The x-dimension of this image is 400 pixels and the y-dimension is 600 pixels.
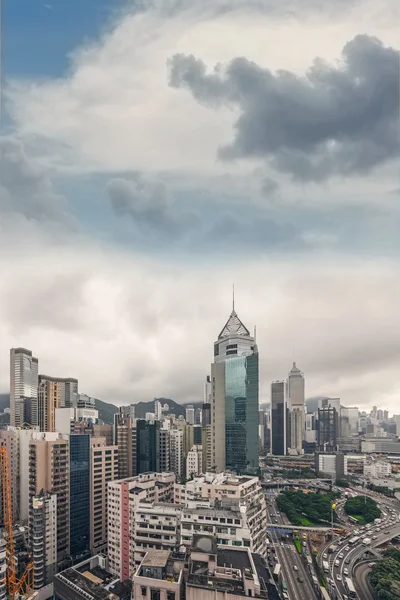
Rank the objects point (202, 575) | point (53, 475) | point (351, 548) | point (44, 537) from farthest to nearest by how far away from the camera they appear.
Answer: point (351, 548) < point (53, 475) < point (44, 537) < point (202, 575)

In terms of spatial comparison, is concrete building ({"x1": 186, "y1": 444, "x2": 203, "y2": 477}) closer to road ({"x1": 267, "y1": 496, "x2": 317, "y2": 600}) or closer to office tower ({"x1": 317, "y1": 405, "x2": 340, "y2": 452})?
road ({"x1": 267, "y1": 496, "x2": 317, "y2": 600})

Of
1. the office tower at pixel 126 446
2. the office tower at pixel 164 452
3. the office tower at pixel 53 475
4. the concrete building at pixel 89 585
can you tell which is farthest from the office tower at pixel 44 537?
the office tower at pixel 164 452

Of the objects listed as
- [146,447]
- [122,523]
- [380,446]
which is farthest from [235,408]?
[380,446]

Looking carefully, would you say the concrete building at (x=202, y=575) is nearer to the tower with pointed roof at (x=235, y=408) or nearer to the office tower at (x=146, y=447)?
the office tower at (x=146, y=447)

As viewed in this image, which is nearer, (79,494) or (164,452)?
(79,494)

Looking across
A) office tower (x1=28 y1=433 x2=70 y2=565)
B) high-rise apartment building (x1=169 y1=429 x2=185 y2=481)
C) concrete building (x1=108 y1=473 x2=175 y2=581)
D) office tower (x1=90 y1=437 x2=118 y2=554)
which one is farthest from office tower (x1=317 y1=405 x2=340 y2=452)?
concrete building (x1=108 y1=473 x2=175 y2=581)

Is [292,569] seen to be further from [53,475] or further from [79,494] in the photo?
[53,475]
